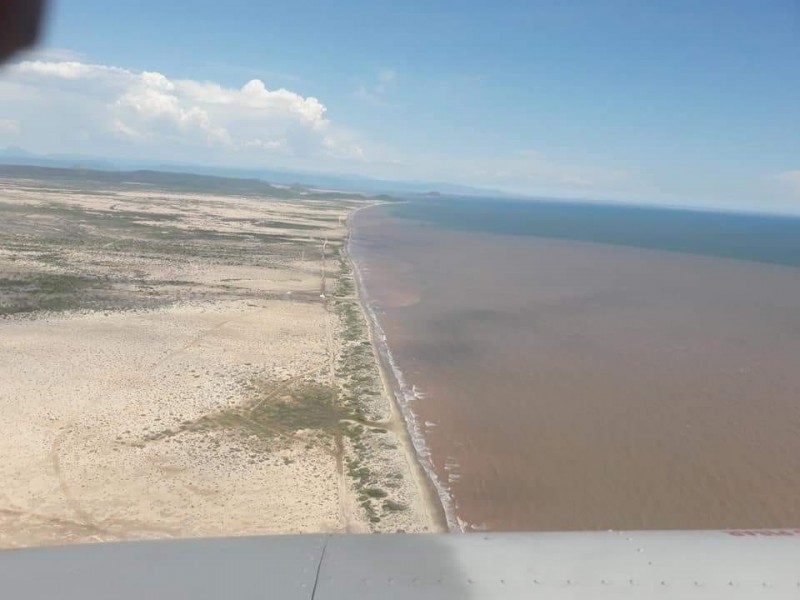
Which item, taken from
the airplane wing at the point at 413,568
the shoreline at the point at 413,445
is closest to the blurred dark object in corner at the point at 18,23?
the airplane wing at the point at 413,568

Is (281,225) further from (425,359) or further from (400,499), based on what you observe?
(400,499)

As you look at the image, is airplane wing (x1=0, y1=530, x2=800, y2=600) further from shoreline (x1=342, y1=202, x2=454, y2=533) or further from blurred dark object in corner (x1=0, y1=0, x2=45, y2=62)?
shoreline (x1=342, y1=202, x2=454, y2=533)

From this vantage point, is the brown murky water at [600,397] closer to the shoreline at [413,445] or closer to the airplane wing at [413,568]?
the shoreline at [413,445]

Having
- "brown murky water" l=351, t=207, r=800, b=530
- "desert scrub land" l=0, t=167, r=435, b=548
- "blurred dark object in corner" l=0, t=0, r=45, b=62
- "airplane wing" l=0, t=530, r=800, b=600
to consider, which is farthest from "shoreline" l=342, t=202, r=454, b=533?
"blurred dark object in corner" l=0, t=0, r=45, b=62

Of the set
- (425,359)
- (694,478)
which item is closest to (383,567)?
(694,478)

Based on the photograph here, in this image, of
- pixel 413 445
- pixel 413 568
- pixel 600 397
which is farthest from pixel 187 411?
pixel 413 568

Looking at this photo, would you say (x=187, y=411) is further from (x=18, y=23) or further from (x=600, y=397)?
(x=600, y=397)
